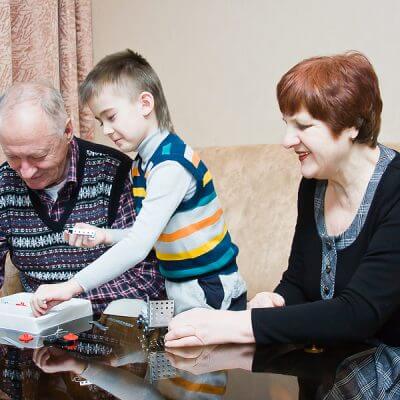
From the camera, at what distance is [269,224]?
2.26 meters

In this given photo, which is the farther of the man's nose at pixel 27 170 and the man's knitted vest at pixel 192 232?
the man's nose at pixel 27 170

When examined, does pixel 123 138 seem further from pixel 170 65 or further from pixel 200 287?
pixel 170 65

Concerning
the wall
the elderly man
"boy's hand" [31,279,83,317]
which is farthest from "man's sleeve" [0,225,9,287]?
the wall

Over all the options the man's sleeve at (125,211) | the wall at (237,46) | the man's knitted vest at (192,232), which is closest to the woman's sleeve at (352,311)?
the man's knitted vest at (192,232)

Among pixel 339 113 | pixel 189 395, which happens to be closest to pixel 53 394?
pixel 189 395

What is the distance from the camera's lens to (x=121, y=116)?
1.59 m

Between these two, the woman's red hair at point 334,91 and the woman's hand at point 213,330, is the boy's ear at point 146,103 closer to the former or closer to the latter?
the woman's red hair at point 334,91

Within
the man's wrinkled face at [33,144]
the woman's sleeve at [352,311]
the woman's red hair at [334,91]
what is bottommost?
the woman's sleeve at [352,311]

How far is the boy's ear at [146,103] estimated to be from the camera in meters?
1.63

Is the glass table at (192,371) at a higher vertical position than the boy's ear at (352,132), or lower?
lower

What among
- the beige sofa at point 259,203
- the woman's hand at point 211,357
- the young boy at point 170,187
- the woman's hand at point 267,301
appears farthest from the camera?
the beige sofa at point 259,203

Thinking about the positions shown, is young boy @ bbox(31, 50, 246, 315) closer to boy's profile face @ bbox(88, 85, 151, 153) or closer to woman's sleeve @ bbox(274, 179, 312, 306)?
boy's profile face @ bbox(88, 85, 151, 153)

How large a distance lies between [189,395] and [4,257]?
109 cm

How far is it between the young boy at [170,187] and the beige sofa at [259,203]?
0.53 meters
